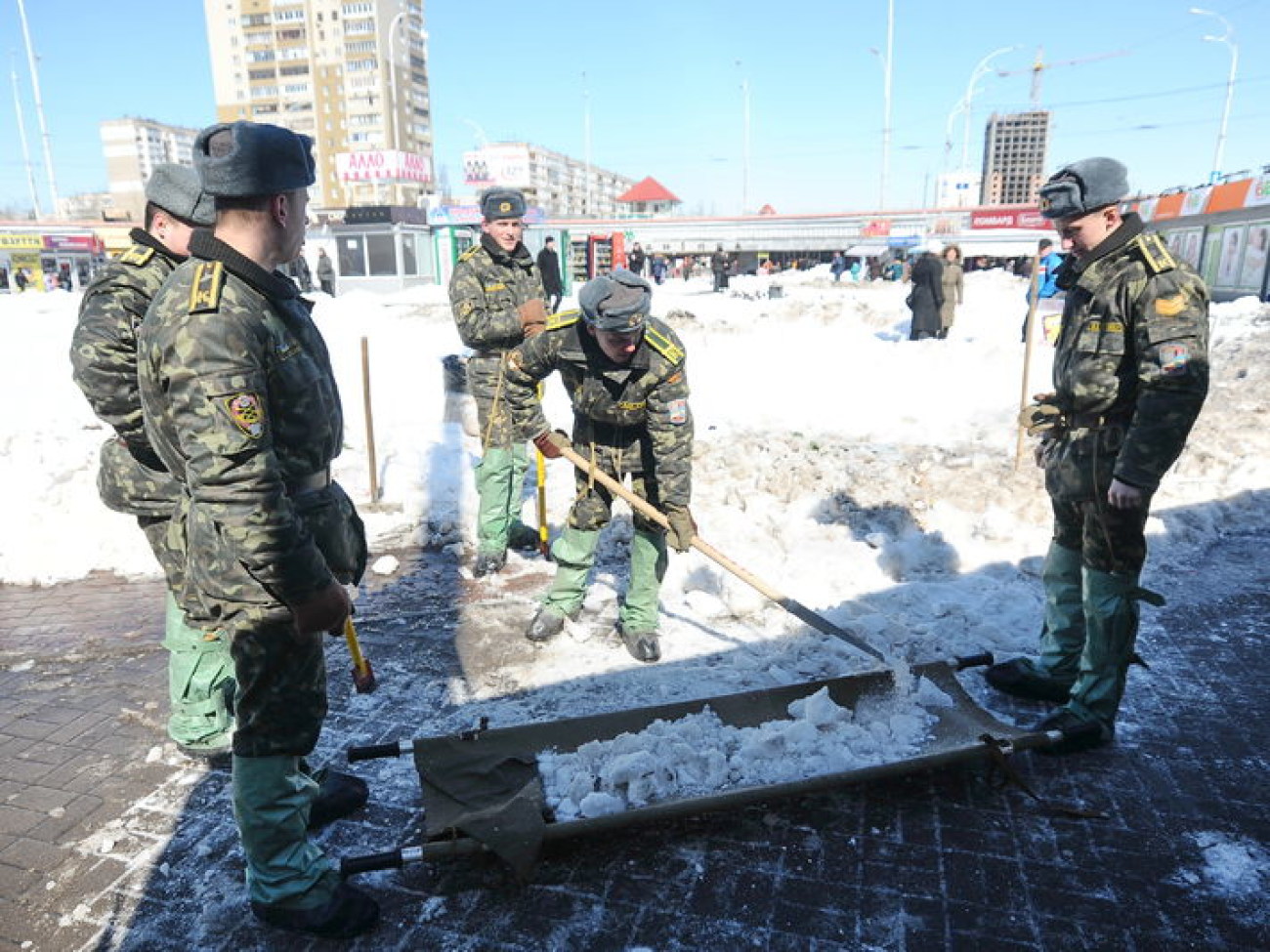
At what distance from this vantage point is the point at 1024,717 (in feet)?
11.9

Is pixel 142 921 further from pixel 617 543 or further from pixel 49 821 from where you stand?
pixel 617 543

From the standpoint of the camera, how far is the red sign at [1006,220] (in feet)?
130

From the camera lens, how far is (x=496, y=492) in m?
5.36

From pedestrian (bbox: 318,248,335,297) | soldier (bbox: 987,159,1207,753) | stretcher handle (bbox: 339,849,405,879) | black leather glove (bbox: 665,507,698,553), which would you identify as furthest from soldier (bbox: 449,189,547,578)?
pedestrian (bbox: 318,248,335,297)

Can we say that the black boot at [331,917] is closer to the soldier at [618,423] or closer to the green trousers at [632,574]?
the soldier at [618,423]

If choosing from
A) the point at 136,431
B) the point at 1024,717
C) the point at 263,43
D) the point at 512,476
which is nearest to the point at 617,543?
the point at 512,476

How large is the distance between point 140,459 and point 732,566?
2.56m

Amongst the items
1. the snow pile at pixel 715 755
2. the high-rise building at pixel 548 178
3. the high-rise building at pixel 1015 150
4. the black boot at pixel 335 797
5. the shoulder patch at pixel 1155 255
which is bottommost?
the black boot at pixel 335 797

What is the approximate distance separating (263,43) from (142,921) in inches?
3697

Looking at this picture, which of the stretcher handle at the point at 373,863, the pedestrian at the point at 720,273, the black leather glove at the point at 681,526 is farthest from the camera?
the pedestrian at the point at 720,273

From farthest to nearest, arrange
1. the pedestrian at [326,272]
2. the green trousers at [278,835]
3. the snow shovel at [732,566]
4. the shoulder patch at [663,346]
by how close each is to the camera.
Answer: the pedestrian at [326,272] < the shoulder patch at [663,346] < the snow shovel at [732,566] < the green trousers at [278,835]

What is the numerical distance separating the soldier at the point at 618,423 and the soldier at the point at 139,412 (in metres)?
1.63

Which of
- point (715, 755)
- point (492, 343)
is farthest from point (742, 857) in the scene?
point (492, 343)

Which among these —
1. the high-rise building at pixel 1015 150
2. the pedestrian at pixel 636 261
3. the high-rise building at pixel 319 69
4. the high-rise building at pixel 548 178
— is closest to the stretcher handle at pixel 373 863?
the pedestrian at pixel 636 261
